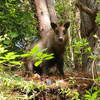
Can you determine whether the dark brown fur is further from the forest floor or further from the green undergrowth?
the green undergrowth

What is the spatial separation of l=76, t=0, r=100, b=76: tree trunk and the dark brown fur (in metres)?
0.49

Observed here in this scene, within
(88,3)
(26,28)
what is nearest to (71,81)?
(88,3)

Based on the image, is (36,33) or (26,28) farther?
(36,33)

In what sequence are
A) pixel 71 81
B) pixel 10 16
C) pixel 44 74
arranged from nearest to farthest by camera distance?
1. pixel 71 81
2. pixel 44 74
3. pixel 10 16

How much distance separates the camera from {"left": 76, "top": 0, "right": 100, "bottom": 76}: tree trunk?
206 inches

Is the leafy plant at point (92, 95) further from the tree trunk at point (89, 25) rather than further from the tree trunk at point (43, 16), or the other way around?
the tree trunk at point (43, 16)

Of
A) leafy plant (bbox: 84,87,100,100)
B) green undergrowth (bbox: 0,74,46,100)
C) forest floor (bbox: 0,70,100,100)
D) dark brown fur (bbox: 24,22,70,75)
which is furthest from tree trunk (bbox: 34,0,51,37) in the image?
green undergrowth (bbox: 0,74,46,100)

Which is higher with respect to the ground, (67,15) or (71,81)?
(67,15)

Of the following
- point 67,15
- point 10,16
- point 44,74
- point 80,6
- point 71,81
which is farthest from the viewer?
point 67,15

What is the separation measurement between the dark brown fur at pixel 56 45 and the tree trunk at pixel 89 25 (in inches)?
19.4

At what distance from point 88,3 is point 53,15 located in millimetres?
1649

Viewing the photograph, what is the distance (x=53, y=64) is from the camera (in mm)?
5980

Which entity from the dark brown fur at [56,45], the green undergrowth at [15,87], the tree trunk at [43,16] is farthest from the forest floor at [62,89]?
the tree trunk at [43,16]

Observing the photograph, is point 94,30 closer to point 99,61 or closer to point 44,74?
point 99,61
